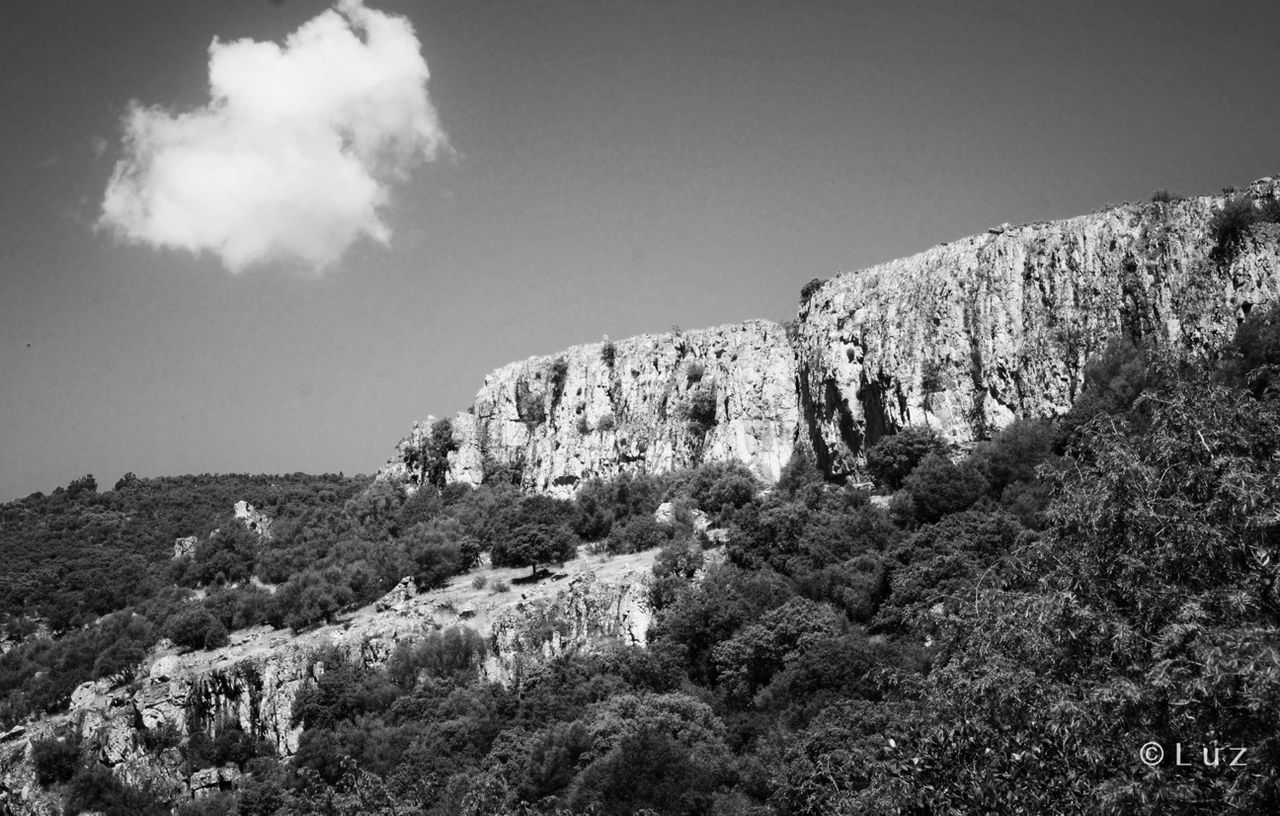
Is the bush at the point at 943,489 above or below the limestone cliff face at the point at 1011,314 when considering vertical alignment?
below

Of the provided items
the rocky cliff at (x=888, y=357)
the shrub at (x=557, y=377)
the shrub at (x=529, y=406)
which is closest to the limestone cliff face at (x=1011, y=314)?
the rocky cliff at (x=888, y=357)

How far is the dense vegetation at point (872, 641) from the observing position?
920cm

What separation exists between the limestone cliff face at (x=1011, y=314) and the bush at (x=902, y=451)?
130 cm

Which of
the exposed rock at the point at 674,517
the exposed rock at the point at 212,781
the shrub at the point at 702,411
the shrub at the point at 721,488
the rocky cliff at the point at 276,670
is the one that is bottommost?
the exposed rock at the point at 212,781

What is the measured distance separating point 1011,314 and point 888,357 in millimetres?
7207

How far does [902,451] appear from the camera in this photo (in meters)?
52.3

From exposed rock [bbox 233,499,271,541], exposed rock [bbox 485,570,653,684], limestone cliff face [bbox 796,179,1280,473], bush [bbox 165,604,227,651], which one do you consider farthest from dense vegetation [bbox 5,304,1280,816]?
exposed rock [bbox 233,499,271,541]

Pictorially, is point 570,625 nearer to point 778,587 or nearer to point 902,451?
point 778,587

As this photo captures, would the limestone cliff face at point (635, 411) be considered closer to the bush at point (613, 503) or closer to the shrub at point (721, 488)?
the shrub at point (721, 488)

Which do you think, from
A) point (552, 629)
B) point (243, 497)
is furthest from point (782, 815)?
point (243, 497)

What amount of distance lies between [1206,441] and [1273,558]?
55.7 inches

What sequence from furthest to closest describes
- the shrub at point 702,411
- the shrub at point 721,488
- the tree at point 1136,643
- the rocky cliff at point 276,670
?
the shrub at point 702,411
the shrub at point 721,488
the rocky cliff at point 276,670
the tree at point 1136,643

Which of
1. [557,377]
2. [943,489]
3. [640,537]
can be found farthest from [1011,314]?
[557,377]

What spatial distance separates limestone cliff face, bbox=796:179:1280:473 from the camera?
44.9 meters
